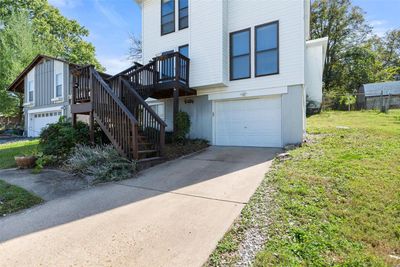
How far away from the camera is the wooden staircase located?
677cm

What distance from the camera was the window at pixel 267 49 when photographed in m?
9.00

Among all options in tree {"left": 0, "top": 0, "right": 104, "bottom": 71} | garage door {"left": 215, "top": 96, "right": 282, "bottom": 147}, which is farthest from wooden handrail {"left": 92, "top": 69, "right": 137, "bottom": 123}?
tree {"left": 0, "top": 0, "right": 104, "bottom": 71}

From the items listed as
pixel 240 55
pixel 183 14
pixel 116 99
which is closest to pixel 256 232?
pixel 116 99

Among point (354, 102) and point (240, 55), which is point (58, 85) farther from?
point (354, 102)

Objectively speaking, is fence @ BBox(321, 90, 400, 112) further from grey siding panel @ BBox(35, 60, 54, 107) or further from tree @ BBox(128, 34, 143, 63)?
grey siding panel @ BBox(35, 60, 54, 107)

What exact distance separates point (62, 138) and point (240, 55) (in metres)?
7.35

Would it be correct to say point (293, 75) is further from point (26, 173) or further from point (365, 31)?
point (365, 31)

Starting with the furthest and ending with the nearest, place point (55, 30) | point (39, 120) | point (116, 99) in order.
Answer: point (55, 30) → point (39, 120) → point (116, 99)

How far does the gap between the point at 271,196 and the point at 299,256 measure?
1.62 m

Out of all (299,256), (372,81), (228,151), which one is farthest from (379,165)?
(372,81)

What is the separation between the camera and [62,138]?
7.76 metres

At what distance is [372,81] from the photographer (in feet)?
93.6

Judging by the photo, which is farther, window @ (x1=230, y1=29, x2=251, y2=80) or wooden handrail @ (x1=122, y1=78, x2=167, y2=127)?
window @ (x1=230, y1=29, x2=251, y2=80)

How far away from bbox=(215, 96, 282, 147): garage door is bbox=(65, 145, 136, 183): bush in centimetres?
498
